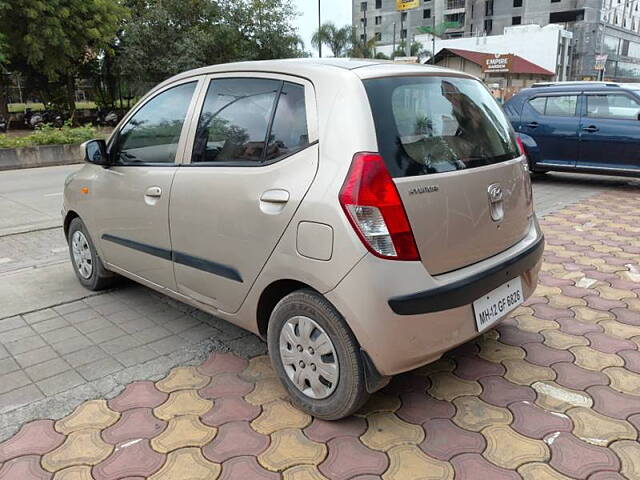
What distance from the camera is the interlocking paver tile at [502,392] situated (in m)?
2.67

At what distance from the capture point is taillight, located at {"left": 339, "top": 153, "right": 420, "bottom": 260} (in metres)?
2.18

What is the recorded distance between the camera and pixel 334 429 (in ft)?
8.11

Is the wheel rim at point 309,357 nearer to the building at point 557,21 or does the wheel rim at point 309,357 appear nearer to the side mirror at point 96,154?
the side mirror at point 96,154

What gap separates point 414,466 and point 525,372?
3.48 ft

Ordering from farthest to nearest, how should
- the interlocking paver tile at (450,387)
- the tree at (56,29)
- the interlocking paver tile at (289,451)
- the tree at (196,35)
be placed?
the tree at (196,35) < the tree at (56,29) < the interlocking paver tile at (450,387) < the interlocking paver tile at (289,451)

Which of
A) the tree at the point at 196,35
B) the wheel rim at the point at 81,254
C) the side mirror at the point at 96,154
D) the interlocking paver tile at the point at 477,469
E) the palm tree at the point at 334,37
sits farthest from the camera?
the palm tree at the point at 334,37

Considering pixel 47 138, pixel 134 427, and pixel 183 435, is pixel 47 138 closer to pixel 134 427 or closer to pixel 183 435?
pixel 134 427

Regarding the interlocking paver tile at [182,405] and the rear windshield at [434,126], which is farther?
the interlocking paver tile at [182,405]

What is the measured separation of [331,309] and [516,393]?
1145mm

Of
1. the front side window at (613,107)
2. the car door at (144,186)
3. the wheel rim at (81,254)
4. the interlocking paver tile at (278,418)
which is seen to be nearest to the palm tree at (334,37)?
the front side window at (613,107)

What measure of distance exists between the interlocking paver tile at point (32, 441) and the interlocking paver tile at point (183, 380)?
549 mm

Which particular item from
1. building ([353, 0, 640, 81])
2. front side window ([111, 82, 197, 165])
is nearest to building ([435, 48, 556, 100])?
building ([353, 0, 640, 81])

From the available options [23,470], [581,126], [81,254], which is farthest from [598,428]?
[581,126]

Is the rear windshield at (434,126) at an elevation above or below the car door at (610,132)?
above
